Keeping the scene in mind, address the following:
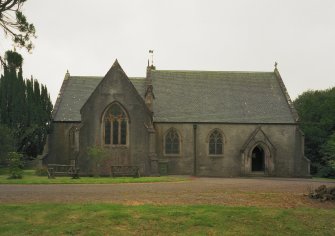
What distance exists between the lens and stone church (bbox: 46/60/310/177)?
35531 millimetres

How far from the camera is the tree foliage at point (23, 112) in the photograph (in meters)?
39.7

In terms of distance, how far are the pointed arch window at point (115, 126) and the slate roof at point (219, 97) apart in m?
3.82

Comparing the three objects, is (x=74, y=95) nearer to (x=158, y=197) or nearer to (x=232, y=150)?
(x=232, y=150)

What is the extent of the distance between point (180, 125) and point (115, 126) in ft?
21.1

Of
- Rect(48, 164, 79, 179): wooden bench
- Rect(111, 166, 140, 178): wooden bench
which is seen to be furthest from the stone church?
Rect(48, 164, 79, 179): wooden bench

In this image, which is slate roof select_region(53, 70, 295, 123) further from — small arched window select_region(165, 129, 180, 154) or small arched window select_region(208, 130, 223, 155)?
small arched window select_region(208, 130, 223, 155)

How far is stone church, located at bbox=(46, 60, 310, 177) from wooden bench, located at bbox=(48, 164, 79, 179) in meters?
1.50

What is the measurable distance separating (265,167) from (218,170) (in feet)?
14.5

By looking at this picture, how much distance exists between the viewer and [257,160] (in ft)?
135

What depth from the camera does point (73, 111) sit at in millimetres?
39719

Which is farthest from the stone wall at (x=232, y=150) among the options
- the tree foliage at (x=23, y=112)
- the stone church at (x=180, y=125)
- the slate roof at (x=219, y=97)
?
→ the tree foliage at (x=23, y=112)

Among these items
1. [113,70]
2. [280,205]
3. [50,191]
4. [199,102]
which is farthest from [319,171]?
[50,191]

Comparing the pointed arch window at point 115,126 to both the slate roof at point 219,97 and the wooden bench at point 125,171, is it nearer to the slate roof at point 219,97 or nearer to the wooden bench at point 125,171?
the wooden bench at point 125,171

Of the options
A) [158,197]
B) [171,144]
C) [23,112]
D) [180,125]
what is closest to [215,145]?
[180,125]
